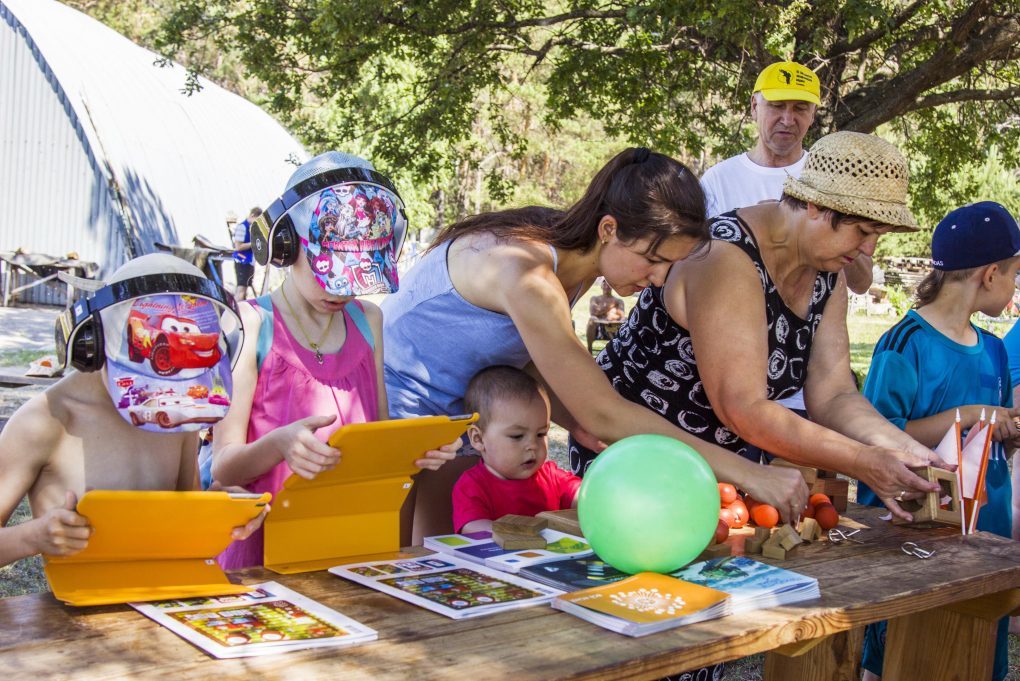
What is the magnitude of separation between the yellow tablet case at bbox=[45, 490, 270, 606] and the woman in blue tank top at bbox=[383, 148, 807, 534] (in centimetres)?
100

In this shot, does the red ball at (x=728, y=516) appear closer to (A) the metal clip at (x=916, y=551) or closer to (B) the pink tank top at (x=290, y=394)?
(A) the metal clip at (x=916, y=551)

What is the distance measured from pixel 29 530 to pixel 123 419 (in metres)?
0.40

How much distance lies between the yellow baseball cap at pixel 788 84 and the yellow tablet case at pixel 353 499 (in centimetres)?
336

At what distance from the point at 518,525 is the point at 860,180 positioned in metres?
1.35

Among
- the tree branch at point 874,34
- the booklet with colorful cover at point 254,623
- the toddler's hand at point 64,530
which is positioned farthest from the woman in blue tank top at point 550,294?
the tree branch at point 874,34

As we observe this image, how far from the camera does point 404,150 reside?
9.23m

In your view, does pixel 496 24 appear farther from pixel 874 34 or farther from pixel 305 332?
pixel 305 332

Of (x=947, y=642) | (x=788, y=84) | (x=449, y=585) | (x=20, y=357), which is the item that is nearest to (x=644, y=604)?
(x=449, y=585)

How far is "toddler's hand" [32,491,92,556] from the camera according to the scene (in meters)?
1.93

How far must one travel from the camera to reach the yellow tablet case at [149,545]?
6.50ft

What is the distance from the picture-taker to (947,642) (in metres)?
3.21

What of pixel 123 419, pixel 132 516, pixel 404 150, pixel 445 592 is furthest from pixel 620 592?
pixel 404 150

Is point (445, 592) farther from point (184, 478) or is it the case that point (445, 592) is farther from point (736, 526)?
point (736, 526)

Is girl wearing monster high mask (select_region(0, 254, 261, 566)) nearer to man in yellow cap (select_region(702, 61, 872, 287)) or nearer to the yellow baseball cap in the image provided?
man in yellow cap (select_region(702, 61, 872, 287))
